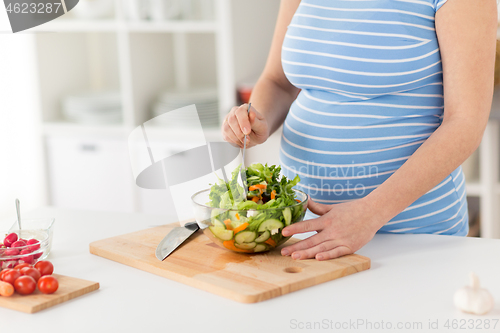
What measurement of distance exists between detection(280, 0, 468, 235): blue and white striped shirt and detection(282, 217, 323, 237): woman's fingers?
0.22 m

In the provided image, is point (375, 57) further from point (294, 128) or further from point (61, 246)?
point (61, 246)

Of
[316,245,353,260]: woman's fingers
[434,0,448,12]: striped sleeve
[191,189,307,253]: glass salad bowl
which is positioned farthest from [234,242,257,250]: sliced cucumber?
[434,0,448,12]: striped sleeve

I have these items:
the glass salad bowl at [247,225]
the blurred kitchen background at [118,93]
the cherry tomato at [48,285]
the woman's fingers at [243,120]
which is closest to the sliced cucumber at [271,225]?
the glass salad bowl at [247,225]

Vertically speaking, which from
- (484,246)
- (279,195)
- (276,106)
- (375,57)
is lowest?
(484,246)

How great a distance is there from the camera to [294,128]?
1.22 metres

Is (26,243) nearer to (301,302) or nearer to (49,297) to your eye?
(49,297)

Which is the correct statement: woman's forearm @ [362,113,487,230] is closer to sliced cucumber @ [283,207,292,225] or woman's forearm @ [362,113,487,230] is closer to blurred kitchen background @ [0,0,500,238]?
sliced cucumber @ [283,207,292,225]

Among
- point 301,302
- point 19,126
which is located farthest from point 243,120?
point 19,126

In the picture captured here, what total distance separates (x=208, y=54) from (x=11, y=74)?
954mm

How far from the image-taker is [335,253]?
92cm

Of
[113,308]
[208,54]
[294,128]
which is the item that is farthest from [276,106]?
[208,54]

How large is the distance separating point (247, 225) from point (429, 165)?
0.35 m

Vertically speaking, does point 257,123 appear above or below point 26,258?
Result: above

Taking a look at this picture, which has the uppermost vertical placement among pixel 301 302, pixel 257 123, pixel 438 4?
pixel 438 4
